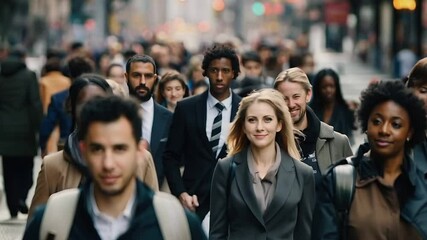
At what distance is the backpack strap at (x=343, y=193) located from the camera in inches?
252

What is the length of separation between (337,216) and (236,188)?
1.06m

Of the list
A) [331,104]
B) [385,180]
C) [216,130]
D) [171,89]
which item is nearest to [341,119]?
[331,104]

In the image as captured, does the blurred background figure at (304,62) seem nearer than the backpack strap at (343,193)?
No

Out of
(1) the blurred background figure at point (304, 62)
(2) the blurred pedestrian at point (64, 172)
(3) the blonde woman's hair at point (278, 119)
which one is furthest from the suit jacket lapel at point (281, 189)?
(1) the blurred background figure at point (304, 62)

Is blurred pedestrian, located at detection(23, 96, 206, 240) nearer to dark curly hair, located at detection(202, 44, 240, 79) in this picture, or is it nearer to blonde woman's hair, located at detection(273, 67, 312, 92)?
blonde woman's hair, located at detection(273, 67, 312, 92)

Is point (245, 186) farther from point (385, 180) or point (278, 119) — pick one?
point (385, 180)

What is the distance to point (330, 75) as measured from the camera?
41.7ft

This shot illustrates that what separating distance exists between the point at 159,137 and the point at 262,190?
3.20 meters

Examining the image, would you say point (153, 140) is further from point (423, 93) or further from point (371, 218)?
point (371, 218)

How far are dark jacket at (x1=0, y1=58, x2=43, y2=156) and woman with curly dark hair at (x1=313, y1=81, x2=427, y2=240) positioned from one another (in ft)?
28.0

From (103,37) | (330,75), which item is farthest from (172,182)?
(103,37)

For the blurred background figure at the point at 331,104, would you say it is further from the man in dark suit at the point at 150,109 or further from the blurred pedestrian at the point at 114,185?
the blurred pedestrian at the point at 114,185

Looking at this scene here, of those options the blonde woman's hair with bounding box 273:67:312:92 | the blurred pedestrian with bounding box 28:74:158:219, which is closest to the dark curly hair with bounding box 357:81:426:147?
the blurred pedestrian with bounding box 28:74:158:219

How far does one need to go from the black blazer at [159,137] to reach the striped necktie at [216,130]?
501 millimetres
